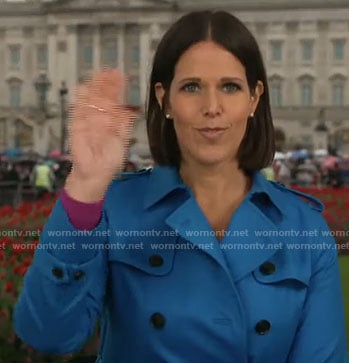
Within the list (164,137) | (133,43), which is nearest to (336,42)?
(133,43)

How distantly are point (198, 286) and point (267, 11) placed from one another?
159 ft

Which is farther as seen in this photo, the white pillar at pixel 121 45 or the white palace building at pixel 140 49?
the white pillar at pixel 121 45

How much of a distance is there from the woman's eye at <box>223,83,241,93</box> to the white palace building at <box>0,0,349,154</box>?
4558 centimetres

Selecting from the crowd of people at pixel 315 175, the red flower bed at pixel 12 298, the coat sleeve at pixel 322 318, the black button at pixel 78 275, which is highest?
the black button at pixel 78 275

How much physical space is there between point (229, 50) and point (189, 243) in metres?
0.35

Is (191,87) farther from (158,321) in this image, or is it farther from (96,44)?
(96,44)

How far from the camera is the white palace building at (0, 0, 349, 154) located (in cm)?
4816

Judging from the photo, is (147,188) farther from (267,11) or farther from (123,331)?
(267,11)

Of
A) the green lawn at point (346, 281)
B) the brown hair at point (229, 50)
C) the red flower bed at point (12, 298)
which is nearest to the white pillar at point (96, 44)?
the green lawn at point (346, 281)

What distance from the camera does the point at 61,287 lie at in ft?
4.77

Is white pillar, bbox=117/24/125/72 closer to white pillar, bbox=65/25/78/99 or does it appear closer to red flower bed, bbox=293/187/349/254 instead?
white pillar, bbox=65/25/78/99

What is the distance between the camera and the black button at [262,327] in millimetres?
1535

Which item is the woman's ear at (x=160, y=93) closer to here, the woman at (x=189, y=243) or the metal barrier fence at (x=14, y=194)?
the woman at (x=189, y=243)

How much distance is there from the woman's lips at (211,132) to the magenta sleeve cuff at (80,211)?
0.25 m
